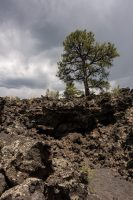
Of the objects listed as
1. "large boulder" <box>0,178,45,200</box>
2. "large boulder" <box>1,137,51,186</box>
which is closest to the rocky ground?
"large boulder" <box>1,137,51,186</box>

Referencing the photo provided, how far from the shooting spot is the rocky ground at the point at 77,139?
30377 millimetres

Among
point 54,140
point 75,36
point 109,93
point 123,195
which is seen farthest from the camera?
point 75,36

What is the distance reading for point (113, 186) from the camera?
3578 centimetres

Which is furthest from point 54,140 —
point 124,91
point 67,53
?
point 67,53

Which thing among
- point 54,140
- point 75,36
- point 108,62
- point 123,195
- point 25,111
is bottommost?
point 123,195

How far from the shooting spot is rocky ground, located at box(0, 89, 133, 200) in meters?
30.4

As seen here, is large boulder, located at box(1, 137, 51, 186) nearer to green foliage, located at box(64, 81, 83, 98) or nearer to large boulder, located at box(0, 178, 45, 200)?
large boulder, located at box(0, 178, 45, 200)

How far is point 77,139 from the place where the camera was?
44500mm

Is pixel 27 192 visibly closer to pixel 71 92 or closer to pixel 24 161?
pixel 24 161

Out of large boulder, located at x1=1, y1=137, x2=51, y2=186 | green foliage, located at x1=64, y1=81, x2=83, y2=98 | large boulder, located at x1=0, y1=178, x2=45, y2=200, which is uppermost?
green foliage, located at x1=64, y1=81, x2=83, y2=98

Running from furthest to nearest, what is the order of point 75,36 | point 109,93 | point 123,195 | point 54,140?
point 75,36 < point 109,93 < point 54,140 < point 123,195

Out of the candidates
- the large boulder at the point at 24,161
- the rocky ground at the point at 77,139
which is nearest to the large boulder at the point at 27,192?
the large boulder at the point at 24,161

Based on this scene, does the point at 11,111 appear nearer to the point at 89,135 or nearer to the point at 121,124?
the point at 89,135

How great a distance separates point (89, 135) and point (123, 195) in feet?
39.2
